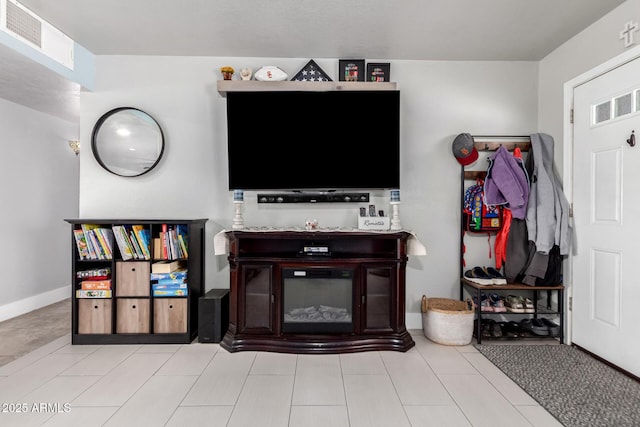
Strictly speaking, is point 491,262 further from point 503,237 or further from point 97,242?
point 97,242

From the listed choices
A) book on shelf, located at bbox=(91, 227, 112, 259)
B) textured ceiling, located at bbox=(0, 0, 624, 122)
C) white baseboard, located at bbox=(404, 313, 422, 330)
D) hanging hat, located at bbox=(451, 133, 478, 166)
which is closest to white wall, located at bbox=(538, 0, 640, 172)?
textured ceiling, located at bbox=(0, 0, 624, 122)

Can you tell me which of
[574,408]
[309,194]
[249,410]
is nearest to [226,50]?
[309,194]

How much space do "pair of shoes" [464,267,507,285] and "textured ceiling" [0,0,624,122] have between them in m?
1.86

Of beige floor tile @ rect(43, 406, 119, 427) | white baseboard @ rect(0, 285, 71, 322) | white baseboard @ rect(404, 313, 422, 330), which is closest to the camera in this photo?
beige floor tile @ rect(43, 406, 119, 427)

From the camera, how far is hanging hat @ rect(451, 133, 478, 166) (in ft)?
9.83

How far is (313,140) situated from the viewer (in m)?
2.93

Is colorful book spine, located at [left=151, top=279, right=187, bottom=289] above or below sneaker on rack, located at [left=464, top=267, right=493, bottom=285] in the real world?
below

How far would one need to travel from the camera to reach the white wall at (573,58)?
2359 mm

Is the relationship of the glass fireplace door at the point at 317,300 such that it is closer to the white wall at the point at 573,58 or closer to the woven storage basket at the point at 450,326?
the woven storage basket at the point at 450,326

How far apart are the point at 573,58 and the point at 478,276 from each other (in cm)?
187

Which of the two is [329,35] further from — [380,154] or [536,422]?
[536,422]

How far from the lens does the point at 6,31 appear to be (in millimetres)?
2281

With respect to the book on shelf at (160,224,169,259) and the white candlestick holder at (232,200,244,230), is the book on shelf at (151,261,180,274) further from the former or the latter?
the white candlestick holder at (232,200,244,230)

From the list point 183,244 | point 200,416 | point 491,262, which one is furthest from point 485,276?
point 183,244
